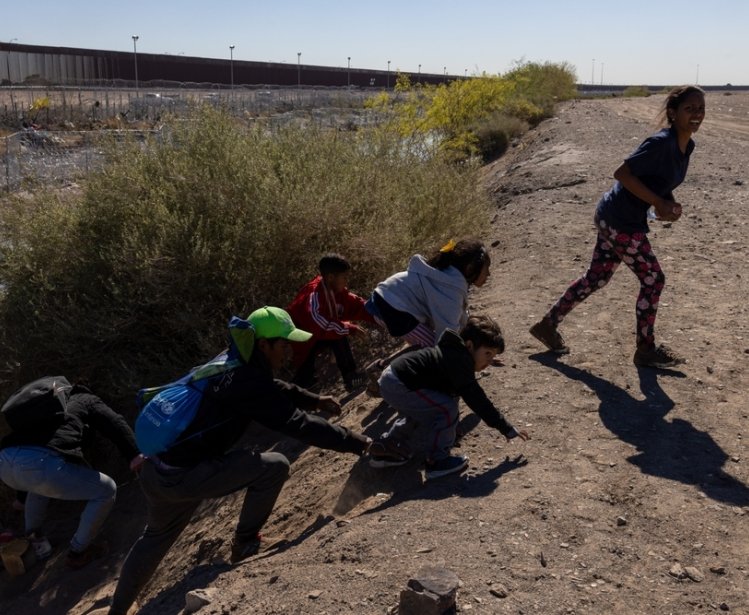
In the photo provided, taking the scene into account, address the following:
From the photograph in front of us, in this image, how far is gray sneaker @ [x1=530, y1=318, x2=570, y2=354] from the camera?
564 centimetres

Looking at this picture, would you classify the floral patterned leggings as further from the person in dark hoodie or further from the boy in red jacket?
the person in dark hoodie

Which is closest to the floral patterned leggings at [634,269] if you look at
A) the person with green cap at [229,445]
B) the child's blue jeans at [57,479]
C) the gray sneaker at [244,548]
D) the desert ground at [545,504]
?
the desert ground at [545,504]

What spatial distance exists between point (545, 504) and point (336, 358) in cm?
265

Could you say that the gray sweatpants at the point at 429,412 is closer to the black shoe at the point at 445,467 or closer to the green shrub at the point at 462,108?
the black shoe at the point at 445,467

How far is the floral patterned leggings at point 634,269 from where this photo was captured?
16.9ft

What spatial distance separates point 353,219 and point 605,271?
3.11m

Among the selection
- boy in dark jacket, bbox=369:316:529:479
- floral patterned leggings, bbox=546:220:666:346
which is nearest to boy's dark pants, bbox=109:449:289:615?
boy in dark jacket, bbox=369:316:529:479

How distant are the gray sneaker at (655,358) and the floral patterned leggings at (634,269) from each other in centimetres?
6

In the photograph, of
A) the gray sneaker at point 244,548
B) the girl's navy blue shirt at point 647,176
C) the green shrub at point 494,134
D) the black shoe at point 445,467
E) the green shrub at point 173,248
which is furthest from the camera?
the green shrub at point 494,134

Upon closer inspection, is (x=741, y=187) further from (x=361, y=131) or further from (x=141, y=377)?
(x=141, y=377)

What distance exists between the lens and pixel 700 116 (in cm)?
481

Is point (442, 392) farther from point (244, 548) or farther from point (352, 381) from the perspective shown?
point (352, 381)

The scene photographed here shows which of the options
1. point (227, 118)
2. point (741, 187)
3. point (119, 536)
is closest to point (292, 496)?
point (119, 536)

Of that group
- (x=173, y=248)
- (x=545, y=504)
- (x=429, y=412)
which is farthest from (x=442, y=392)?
(x=173, y=248)
